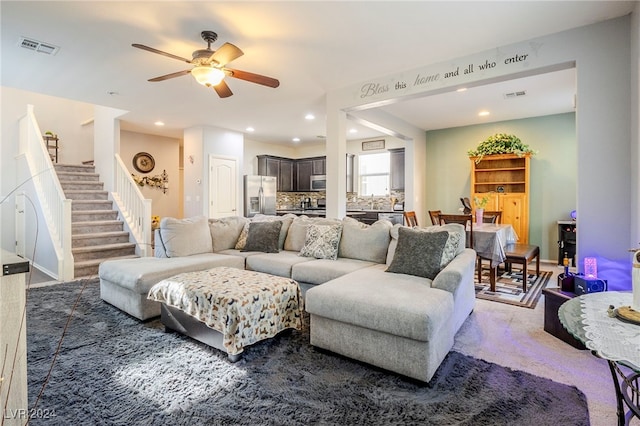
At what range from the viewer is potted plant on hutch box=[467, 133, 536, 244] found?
609cm

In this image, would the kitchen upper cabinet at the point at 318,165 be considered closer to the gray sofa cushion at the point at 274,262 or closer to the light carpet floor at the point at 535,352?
the gray sofa cushion at the point at 274,262

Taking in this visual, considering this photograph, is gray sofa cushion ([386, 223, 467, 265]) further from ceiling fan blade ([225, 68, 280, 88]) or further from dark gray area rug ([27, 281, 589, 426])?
ceiling fan blade ([225, 68, 280, 88])

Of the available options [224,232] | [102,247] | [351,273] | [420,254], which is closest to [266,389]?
[351,273]

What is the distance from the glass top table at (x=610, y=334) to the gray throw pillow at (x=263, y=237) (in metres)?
3.30

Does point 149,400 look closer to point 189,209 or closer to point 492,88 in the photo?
point 492,88

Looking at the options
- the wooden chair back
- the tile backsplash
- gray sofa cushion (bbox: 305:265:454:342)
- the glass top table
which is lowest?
gray sofa cushion (bbox: 305:265:454:342)

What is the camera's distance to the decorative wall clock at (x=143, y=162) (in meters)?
7.71

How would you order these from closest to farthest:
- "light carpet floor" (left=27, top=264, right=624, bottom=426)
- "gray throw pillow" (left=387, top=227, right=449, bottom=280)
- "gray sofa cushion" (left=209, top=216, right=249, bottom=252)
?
"light carpet floor" (left=27, top=264, right=624, bottom=426) → "gray throw pillow" (left=387, top=227, right=449, bottom=280) → "gray sofa cushion" (left=209, top=216, right=249, bottom=252)

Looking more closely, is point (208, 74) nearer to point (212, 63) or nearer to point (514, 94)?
point (212, 63)

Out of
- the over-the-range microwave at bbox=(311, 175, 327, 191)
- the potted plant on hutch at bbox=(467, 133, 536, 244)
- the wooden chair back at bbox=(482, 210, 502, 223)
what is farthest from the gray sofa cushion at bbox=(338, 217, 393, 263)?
the over-the-range microwave at bbox=(311, 175, 327, 191)

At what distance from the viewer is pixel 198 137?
275 inches

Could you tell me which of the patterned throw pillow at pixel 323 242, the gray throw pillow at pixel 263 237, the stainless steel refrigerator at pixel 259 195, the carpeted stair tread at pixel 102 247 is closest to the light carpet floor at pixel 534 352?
the patterned throw pillow at pixel 323 242

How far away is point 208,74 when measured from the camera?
304cm

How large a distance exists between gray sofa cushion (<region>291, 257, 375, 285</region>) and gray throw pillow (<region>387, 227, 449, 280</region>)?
0.48 meters
